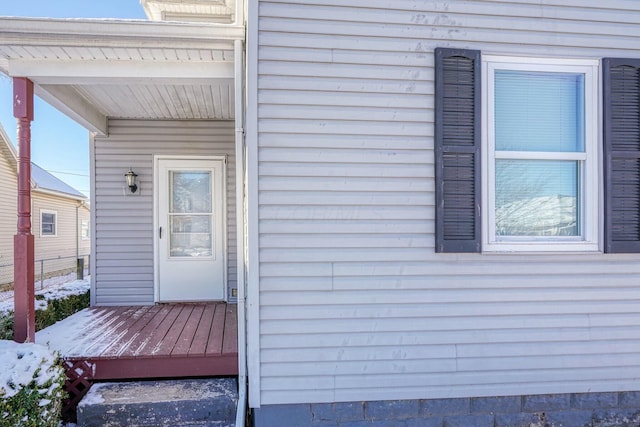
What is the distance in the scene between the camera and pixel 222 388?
8.80ft

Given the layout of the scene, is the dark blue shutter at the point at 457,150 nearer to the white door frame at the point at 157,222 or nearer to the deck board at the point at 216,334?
the deck board at the point at 216,334

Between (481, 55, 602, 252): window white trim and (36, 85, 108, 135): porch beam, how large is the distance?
3.47m

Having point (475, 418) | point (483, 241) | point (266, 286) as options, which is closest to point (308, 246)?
point (266, 286)

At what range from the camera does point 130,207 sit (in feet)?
14.5

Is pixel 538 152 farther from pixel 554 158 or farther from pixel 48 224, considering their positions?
pixel 48 224

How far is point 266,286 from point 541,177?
199cm

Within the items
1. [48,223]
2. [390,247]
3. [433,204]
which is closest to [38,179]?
[48,223]

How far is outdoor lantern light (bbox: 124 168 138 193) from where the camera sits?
171 inches

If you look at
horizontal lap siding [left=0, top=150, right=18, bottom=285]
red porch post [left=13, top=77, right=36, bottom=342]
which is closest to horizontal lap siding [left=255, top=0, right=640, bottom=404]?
red porch post [left=13, top=77, right=36, bottom=342]

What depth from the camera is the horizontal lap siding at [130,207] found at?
14.4ft

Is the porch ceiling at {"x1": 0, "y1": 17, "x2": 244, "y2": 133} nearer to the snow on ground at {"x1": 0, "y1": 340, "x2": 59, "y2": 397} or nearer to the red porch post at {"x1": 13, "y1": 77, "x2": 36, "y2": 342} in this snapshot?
the red porch post at {"x1": 13, "y1": 77, "x2": 36, "y2": 342}

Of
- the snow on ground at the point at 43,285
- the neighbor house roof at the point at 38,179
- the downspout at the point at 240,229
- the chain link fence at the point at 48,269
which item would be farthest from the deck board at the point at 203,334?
the neighbor house roof at the point at 38,179

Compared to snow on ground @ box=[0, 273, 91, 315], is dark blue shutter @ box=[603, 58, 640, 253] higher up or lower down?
higher up

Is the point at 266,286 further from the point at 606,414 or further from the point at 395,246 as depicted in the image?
the point at 606,414
